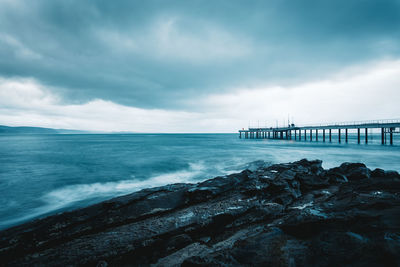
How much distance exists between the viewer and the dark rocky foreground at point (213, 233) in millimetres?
2789

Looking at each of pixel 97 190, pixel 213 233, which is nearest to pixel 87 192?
pixel 97 190

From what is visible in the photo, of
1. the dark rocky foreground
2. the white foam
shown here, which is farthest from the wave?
the dark rocky foreground

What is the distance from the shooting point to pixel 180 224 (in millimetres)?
4215

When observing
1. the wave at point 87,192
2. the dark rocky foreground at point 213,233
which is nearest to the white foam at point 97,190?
the wave at point 87,192

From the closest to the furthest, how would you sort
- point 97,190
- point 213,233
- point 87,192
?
point 213,233 < point 87,192 < point 97,190

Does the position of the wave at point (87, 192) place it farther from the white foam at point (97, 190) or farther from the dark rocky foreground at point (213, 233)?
the dark rocky foreground at point (213, 233)

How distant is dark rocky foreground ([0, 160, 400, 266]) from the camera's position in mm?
2789

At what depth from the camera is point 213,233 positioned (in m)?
4.20

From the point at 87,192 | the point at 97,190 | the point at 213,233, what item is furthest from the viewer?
the point at 97,190

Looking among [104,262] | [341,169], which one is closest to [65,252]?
[104,262]

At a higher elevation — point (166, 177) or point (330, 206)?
point (330, 206)

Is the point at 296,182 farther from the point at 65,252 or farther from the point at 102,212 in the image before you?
the point at 65,252

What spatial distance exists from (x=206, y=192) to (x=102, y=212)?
3005 mm

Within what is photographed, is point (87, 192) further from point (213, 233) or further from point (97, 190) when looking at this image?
point (213, 233)
